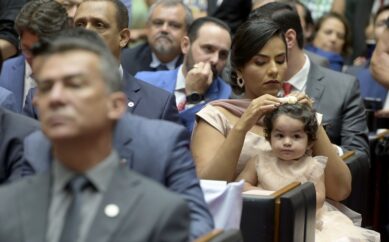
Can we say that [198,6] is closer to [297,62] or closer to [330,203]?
[297,62]

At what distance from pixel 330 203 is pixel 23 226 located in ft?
7.59

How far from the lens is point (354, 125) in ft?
20.6

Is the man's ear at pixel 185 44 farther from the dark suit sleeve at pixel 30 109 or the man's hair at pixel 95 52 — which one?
the man's hair at pixel 95 52

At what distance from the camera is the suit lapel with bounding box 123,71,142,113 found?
17.6ft

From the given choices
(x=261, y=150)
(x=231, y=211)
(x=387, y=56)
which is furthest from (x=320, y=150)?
(x=387, y=56)

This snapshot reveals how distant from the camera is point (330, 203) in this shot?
5422mm

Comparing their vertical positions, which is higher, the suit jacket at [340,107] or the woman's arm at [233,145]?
the woman's arm at [233,145]

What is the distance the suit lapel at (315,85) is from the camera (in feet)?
20.8

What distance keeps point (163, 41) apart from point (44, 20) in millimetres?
2555

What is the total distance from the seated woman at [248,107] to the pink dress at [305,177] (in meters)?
0.07

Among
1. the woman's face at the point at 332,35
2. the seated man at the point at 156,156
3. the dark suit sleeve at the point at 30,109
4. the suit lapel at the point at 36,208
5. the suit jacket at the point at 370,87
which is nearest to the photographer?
the suit lapel at the point at 36,208

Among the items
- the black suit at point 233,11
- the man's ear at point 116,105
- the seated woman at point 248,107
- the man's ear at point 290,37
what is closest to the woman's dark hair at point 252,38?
the seated woman at point 248,107

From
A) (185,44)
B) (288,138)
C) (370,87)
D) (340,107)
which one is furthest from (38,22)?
(370,87)

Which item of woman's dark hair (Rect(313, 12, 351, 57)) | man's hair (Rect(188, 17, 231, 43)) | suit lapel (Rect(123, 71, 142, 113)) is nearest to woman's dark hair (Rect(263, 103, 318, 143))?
suit lapel (Rect(123, 71, 142, 113))
